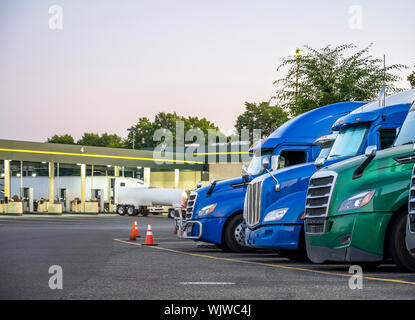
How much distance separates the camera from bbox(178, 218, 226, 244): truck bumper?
18516 mm

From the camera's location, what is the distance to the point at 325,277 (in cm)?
1169

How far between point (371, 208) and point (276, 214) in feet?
11.4

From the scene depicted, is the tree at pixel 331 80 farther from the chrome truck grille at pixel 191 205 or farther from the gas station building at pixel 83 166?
the gas station building at pixel 83 166

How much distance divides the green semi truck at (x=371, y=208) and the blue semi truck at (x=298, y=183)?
1.77 metres

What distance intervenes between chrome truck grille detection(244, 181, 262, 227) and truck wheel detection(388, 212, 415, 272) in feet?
13.2

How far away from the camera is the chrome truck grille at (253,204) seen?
15.5 m

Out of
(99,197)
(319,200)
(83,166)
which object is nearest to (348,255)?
(319,200)

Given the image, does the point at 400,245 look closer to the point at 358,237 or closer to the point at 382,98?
the point at 358,237

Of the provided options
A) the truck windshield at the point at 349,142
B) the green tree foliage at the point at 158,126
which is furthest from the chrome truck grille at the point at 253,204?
the green tree foliage at the point at 158,126

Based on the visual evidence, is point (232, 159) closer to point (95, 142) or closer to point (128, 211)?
point (128, 211)

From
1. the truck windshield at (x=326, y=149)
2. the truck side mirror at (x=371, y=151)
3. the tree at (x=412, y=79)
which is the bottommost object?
the truck side mirror at (x=371, y=151)

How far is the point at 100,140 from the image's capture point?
15225 cm
